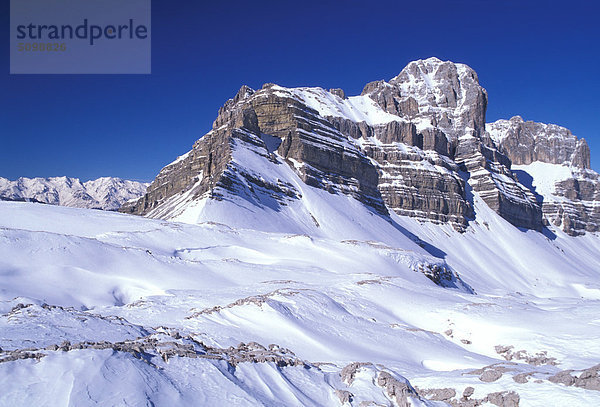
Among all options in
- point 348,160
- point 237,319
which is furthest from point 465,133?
point 237,319

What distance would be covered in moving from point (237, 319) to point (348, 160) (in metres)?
99.4

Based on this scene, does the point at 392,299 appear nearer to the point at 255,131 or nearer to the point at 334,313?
the point at 334,313

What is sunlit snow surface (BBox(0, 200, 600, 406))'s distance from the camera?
8.27 metres

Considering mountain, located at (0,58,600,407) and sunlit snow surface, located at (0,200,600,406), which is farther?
mountain, located at (0,58,600,407)

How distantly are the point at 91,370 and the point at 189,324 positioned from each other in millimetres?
8156

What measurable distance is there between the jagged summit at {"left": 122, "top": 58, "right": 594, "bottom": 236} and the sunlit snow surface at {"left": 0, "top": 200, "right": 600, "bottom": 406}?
83.7 ft

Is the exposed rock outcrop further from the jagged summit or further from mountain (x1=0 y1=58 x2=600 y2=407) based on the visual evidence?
mountain (x1=0 y1=58 x2=600 y2=407)

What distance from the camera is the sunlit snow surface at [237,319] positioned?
8.27m

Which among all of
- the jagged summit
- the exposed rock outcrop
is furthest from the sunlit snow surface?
the exposed rock outcrop

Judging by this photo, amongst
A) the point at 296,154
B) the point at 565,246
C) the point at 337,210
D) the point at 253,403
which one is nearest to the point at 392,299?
the point at 253,403

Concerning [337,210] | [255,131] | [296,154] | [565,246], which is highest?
[255,131]

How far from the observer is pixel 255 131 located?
108 meters

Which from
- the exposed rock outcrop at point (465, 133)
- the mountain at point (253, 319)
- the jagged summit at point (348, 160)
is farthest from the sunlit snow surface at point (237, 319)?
the exposed rock outcrop at point (465, 133)

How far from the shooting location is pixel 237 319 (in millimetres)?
17297
